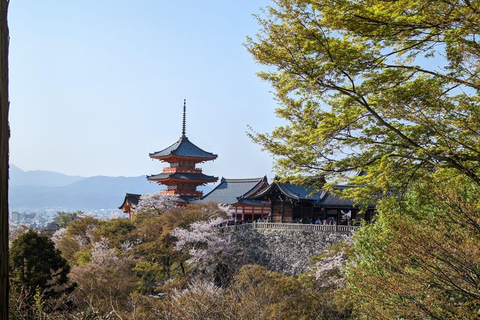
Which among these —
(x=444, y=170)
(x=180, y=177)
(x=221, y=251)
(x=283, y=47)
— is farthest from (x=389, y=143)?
(x=180, y=177)

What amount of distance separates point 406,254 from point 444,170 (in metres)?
1.30

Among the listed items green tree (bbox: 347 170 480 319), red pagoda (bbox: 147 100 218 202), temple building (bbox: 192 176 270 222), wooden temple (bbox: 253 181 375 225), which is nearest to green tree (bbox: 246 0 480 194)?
green tree (bbox: 347 170 480 319)

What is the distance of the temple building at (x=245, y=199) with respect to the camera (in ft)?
90.9

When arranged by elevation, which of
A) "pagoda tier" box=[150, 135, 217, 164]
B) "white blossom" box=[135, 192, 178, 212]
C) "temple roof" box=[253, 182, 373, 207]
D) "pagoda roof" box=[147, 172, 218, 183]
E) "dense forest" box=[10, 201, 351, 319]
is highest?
"pagoda tier" box=[150, 135, 217, 164]

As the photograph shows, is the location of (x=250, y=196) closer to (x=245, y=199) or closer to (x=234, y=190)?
(x=245, y=199)

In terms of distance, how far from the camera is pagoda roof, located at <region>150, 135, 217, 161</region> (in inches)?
1329

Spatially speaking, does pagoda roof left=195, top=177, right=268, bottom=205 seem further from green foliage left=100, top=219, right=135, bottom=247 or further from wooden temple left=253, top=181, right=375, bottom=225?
green foliage left=100, top=219, right=135, bottom=247

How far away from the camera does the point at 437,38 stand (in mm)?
5867

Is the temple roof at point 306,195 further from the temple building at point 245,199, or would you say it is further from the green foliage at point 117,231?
the green foliage at point 117,231

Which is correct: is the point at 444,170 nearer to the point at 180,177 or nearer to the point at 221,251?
the point at 221,251

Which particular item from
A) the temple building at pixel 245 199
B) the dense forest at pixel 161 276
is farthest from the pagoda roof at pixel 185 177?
the dense forest at pixel 161 276

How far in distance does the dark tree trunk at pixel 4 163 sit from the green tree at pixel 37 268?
41.3 feet

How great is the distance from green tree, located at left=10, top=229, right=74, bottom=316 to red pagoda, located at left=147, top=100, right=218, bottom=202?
18.4 meters

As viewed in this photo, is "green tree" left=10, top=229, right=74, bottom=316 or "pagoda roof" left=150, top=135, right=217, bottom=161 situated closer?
"green tree" left=10, top=229, right=74, bottom=316
